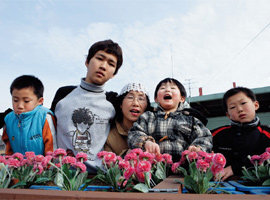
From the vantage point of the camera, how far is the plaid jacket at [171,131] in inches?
67.9

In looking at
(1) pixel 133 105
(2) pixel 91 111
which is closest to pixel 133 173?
(1) pixel 133 105

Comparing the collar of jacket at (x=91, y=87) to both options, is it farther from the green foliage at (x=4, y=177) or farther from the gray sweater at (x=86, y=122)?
the green foliage at (x=4, y=177)

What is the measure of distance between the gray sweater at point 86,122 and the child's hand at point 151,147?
57cm

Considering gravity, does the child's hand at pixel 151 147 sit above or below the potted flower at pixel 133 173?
above

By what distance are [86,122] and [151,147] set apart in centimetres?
75

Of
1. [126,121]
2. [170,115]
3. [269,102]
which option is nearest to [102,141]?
A: [126,121]

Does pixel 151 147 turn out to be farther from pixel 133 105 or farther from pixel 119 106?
Result: pixel 119 106

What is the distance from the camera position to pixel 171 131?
1.83 meters

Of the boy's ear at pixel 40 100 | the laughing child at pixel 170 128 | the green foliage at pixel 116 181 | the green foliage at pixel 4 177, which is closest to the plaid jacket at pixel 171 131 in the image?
the laughing child at pixel 170 128

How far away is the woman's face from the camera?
1.96 metres

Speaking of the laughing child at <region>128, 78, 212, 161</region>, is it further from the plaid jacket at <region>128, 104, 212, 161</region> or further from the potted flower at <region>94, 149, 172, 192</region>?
the potted flower at <region>94, 149, 172, 192</region>

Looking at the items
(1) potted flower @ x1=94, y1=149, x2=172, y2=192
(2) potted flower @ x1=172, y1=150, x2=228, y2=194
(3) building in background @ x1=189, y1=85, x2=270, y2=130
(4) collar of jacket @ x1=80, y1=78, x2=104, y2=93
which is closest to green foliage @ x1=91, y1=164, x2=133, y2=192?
(1) potted flower @ x1=94, y1=149, x2=172, y2=192

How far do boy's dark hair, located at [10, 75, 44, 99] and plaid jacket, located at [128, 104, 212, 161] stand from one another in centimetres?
101

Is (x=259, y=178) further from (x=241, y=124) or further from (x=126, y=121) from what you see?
(x=126, y=121)
